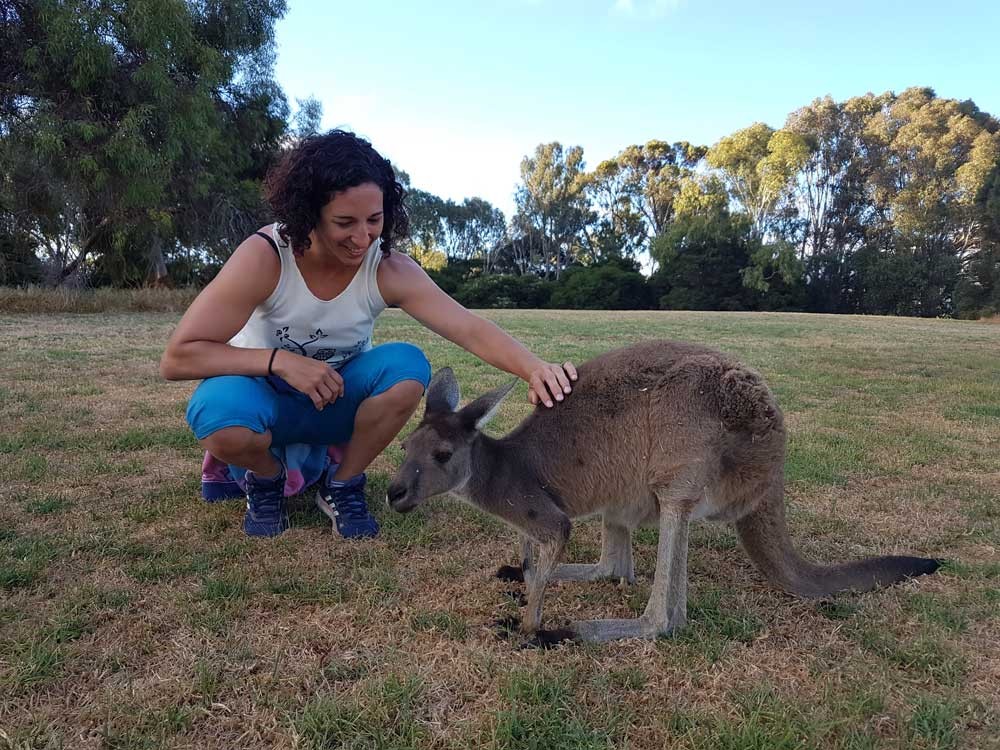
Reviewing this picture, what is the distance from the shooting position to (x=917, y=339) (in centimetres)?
1124

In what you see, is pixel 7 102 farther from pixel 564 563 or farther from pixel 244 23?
pixel 564 563

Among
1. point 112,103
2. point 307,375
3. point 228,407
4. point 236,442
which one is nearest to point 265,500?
point 236,442

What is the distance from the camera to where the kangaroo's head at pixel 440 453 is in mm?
2049

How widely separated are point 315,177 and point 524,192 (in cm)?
3875

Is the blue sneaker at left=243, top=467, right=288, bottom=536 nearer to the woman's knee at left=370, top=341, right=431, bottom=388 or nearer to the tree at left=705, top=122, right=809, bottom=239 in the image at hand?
the woman's knee at left=370, top=341, right=431, bottom=388

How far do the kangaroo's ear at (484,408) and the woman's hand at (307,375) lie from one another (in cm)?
49

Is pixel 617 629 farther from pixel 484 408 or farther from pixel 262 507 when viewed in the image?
pixel 262 507

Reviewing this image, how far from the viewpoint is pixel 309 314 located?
8.13ft

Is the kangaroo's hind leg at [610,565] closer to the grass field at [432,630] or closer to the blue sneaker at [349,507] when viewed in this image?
the grass field at [432,630]

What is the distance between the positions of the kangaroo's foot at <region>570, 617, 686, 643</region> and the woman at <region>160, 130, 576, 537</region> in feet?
2.36

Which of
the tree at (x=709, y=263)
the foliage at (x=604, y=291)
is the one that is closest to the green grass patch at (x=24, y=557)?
the tree at (x=709, y=263)

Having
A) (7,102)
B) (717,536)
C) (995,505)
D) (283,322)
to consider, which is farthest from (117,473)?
(7,102)

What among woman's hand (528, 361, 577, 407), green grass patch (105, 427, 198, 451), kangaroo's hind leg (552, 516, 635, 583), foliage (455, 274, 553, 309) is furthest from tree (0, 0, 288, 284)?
foliage (455, 274, 553, 309)

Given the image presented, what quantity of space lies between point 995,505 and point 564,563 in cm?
195
